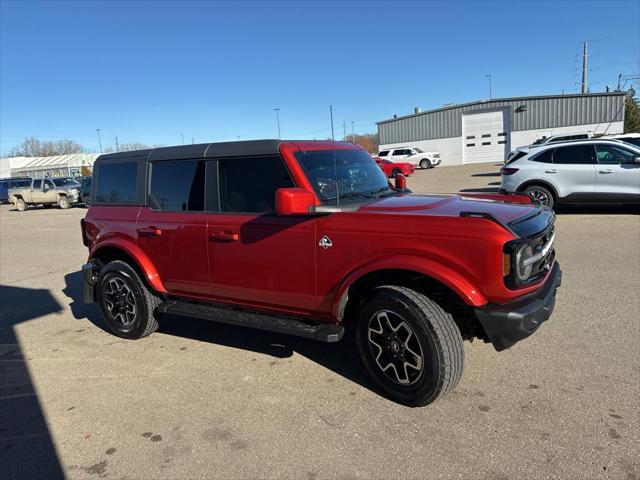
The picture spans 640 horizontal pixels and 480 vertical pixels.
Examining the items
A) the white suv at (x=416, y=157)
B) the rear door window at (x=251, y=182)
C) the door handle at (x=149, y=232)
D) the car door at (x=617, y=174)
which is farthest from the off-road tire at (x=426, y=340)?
the white suv at (x=416, y=157)

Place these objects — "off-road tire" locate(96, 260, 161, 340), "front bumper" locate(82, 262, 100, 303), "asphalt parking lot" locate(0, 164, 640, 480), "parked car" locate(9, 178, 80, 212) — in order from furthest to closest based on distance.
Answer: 1. "parked car" locate(9, 178, 80, 212)
2. "front bumper" locate(82, 262, 100, 303)
3. "off-road tire" locate(96, 260, 161, 340)
4. "asphalt parking lot" locate(0, 164, 640, 480)

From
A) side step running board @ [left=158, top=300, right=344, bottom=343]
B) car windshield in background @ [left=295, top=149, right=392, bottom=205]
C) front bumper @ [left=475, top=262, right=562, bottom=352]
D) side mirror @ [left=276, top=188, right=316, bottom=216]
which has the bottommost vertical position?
side step running board @ [left=158, top=300, right=344, bottom=343]

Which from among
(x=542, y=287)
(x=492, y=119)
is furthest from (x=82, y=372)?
(x=492, y=119)

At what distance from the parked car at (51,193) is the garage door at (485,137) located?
32.5 meters

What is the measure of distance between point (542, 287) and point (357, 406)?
5.15 ft

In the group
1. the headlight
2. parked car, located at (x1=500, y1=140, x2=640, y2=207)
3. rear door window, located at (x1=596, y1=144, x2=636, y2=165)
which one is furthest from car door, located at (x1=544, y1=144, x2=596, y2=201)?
the headlight

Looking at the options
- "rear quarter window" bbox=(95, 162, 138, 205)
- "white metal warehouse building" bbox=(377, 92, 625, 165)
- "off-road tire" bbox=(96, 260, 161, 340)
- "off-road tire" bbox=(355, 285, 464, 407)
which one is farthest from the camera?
"white metal warehouse building" bbox=(377, 92, 625, 165)

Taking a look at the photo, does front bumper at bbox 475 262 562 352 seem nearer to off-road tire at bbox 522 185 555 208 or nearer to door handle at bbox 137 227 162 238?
door handle at bbox 137 227 162 238

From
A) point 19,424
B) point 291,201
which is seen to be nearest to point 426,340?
point 291,201

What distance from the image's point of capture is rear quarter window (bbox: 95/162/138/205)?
4.82 metres

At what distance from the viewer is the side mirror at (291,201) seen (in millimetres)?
3176

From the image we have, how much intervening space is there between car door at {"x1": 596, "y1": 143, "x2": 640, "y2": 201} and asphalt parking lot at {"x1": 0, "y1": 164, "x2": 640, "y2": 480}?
19.8ft

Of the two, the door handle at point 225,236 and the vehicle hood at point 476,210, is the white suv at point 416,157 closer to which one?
the vehicle hood at point 476,210

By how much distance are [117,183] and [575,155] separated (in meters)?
10.1
